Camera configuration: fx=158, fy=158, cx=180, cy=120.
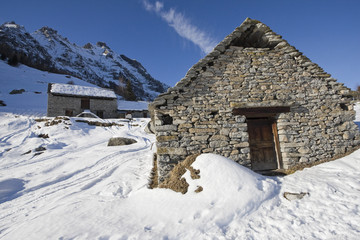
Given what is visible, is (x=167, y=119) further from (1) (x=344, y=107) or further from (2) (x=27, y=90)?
(2) (x=27, y=90)

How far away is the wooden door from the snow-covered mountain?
5239 cm

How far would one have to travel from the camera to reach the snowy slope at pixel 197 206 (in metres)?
2.73

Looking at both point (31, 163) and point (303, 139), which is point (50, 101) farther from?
point (303, 139)

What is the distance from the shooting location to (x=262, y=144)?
Result: 5.87 metres

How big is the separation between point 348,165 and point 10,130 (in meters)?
→ 21.5

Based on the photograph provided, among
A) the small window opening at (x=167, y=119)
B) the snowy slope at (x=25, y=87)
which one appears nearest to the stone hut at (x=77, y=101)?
the snowy slope at (x=25, y=87)

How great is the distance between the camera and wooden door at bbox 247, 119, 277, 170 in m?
5.79

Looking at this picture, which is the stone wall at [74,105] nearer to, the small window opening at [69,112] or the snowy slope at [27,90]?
the small window opening at [69,112]

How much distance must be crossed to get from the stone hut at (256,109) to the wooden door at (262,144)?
0.11 ft

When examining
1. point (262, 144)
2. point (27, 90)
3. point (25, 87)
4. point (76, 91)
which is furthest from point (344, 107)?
point (25, 87)

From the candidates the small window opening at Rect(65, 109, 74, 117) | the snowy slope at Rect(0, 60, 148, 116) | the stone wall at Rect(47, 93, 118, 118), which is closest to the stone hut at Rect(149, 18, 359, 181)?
the stone wall at Rect(47, 93, 118, 118)

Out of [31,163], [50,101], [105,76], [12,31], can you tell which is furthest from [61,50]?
[31,163]

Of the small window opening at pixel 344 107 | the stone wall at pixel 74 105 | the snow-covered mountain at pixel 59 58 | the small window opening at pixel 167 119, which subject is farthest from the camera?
the snow-covered mountain at pixel 59 58

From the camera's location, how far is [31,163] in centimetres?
803
